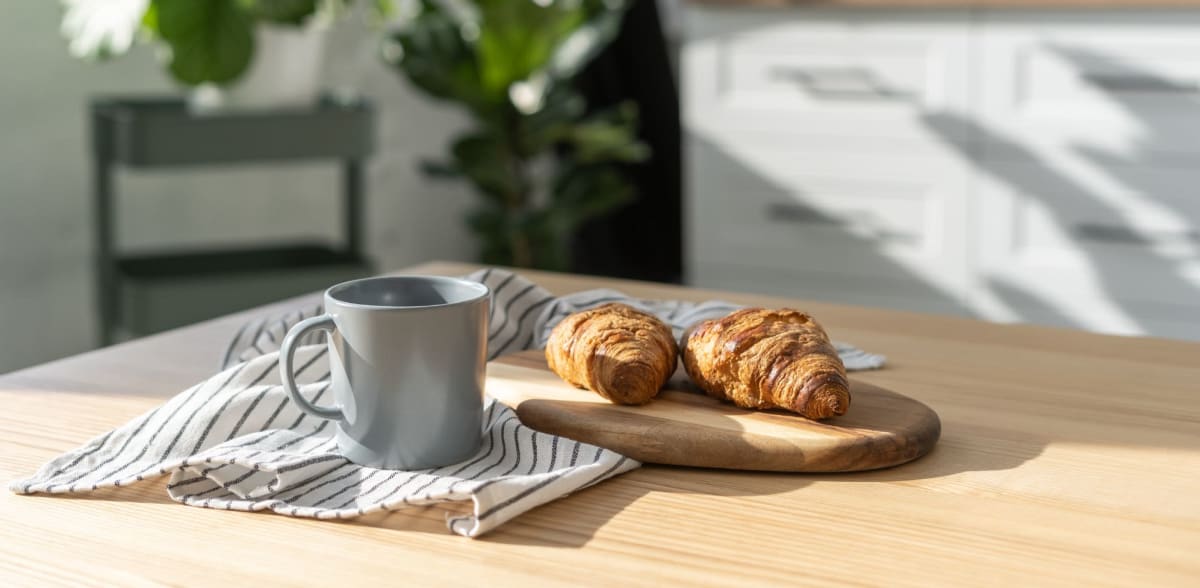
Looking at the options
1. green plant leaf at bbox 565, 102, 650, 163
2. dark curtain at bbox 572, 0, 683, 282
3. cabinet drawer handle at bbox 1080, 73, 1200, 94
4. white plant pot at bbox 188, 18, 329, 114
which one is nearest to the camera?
cabinet drawer handle at bbox 1080, 73, 1200, 94

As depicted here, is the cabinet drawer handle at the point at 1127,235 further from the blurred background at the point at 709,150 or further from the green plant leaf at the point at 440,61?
the green plant leaf at the point at 440,61

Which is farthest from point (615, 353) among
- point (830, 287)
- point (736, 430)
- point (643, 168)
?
point (643, 168)

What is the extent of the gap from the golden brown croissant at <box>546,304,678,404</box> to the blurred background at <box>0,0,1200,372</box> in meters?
1.57

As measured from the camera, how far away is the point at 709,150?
8.56 ft

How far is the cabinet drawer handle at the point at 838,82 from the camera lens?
7.90 feet

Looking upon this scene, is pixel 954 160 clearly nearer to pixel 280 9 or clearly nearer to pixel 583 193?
pixel 583 193

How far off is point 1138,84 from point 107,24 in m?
1.80

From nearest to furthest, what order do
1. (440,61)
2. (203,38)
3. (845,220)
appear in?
(203,38), (845,220), (440,61)

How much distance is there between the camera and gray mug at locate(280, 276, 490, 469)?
63 cm

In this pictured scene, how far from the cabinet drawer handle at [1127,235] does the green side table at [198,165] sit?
1315mm

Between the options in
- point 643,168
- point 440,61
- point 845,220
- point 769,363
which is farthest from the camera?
point 643,168

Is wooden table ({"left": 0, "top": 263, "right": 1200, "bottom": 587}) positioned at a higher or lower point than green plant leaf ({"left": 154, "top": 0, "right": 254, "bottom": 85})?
lower

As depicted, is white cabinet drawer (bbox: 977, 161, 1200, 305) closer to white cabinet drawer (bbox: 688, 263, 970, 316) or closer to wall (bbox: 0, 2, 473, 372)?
white cabinet drawer (bbox: 688, 263, 970, 316)

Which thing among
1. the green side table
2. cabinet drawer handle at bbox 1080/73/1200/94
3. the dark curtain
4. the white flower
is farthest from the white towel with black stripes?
the dark curtain
